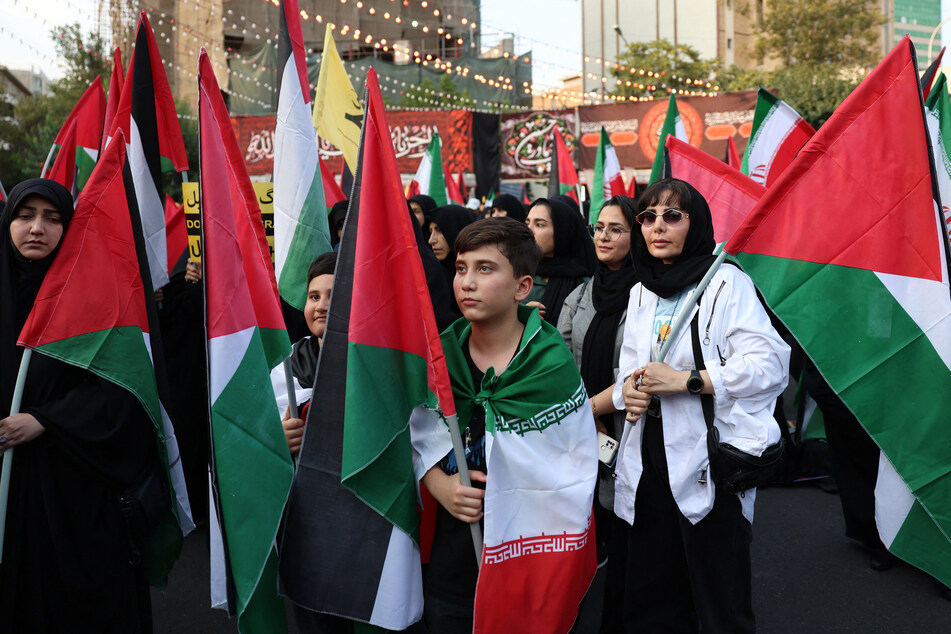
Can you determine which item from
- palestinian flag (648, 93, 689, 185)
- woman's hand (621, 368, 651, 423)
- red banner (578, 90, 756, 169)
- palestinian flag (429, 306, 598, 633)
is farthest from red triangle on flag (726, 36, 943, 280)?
red banner (578, 90, 756, 169)

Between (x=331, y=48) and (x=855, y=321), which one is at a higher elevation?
(x=331, y=48)

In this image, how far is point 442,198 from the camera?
8500mm

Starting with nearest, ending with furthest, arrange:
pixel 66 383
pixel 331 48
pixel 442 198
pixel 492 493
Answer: pixel 492 493
pixel 66 383
pixel 331 48
pixel 442 198

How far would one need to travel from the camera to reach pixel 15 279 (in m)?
2.58

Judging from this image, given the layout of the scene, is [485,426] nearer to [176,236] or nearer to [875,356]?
[875,356]

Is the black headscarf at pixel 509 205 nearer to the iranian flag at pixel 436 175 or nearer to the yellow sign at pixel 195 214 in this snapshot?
the yellow sign at pixel 195 214

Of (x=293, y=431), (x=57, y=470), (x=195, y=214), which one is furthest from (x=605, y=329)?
(x=195, y=214)

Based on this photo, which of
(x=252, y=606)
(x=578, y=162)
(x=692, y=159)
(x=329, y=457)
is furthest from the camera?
(x=578, y=162)

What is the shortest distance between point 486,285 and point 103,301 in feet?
4.14

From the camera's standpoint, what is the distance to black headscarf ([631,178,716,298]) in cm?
264

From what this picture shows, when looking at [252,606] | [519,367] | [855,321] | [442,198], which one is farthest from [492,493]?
[442,198]

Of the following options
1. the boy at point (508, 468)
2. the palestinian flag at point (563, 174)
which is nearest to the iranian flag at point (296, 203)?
the boy at point (508, 468)

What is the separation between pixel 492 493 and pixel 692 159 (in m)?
2.73

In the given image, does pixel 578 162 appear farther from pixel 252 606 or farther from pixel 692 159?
pixel 252 606
